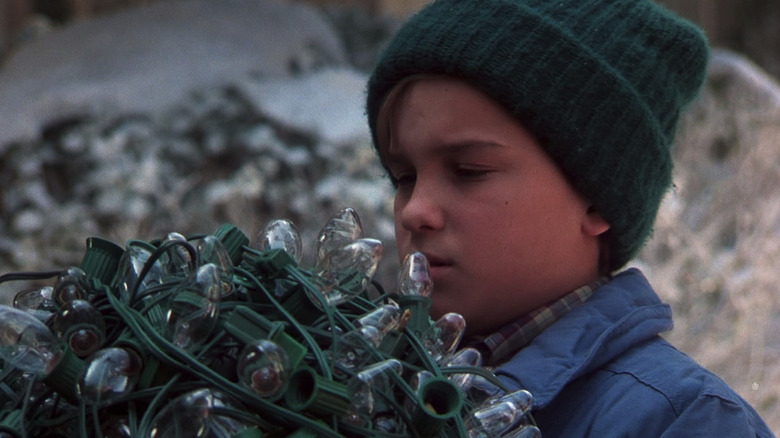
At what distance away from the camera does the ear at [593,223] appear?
1.23 metres

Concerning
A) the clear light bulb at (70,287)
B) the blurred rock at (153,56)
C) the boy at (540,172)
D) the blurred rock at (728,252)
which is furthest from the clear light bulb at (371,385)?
the blurred rock at (153,56)

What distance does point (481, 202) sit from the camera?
44.9 inches

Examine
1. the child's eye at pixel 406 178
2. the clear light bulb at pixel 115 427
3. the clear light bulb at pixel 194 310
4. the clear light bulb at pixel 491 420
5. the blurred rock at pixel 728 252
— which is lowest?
the blurred rock at pixel 728 252

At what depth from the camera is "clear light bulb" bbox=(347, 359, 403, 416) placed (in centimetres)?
74

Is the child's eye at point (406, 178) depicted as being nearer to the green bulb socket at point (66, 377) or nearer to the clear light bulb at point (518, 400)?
the clear light bulb at point (518, 400)

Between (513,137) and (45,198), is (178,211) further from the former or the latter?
(513,137)

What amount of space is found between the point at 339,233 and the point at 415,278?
77mm

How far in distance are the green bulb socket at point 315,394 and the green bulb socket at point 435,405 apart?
63mm

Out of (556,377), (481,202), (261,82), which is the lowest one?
(261,82)

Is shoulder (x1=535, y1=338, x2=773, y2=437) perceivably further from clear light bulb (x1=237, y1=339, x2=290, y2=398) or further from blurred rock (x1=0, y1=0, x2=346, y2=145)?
blurred rock (x1=0, y1=0, x2=346, y2=145)

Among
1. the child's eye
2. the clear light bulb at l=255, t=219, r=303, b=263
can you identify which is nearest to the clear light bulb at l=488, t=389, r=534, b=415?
the clear light bulb at l=255, t=219, r=303, b=263

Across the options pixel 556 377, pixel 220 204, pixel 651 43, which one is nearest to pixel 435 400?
pixel 556 377

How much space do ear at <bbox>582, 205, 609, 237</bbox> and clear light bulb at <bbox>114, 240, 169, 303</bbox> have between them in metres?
0.56

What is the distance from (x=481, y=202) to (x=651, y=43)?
29cm
